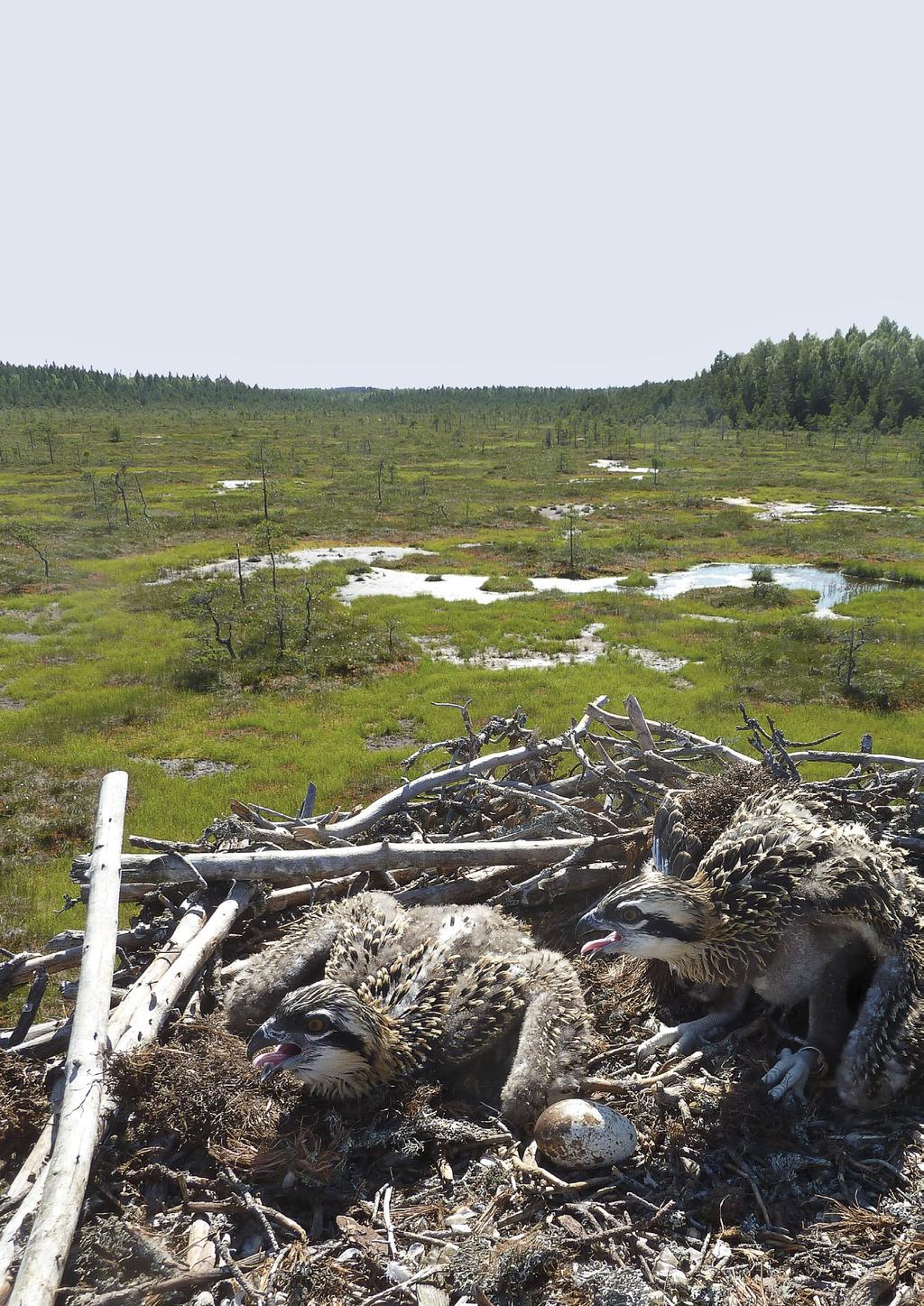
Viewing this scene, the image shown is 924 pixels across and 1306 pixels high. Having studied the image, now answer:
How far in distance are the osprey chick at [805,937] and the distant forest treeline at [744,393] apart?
104 m

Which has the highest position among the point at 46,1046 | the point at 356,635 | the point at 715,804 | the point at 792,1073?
the point at 715,804

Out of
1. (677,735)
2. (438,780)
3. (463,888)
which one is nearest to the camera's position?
(463,888)

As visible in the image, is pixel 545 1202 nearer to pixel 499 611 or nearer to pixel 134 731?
pixel 134 731

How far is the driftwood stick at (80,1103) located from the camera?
102 inches

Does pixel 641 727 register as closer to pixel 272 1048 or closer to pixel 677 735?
pixel 677 735

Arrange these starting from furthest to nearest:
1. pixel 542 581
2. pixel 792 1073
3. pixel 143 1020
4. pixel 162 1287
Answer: pixel 542 581 → pixel 143 1020 → pixel 792 1073 → pixel 162 1287

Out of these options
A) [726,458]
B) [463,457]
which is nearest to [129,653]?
[463,457]

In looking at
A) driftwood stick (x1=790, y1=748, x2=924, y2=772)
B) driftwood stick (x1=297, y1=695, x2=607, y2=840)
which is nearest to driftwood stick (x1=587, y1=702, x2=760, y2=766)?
driftwood stick (x1=297, y1=695, x2=607, y2=840)

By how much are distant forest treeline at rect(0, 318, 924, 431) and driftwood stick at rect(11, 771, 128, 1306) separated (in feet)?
347

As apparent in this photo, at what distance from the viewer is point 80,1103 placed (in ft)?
10.4

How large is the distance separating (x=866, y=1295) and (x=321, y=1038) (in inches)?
92.8

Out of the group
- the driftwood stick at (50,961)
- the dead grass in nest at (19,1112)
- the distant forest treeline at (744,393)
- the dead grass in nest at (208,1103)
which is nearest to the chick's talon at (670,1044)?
the dead grass in nest at (208,1103)

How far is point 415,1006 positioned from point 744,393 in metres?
Result: 126

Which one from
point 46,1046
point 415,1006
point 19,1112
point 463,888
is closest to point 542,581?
point 463,888
